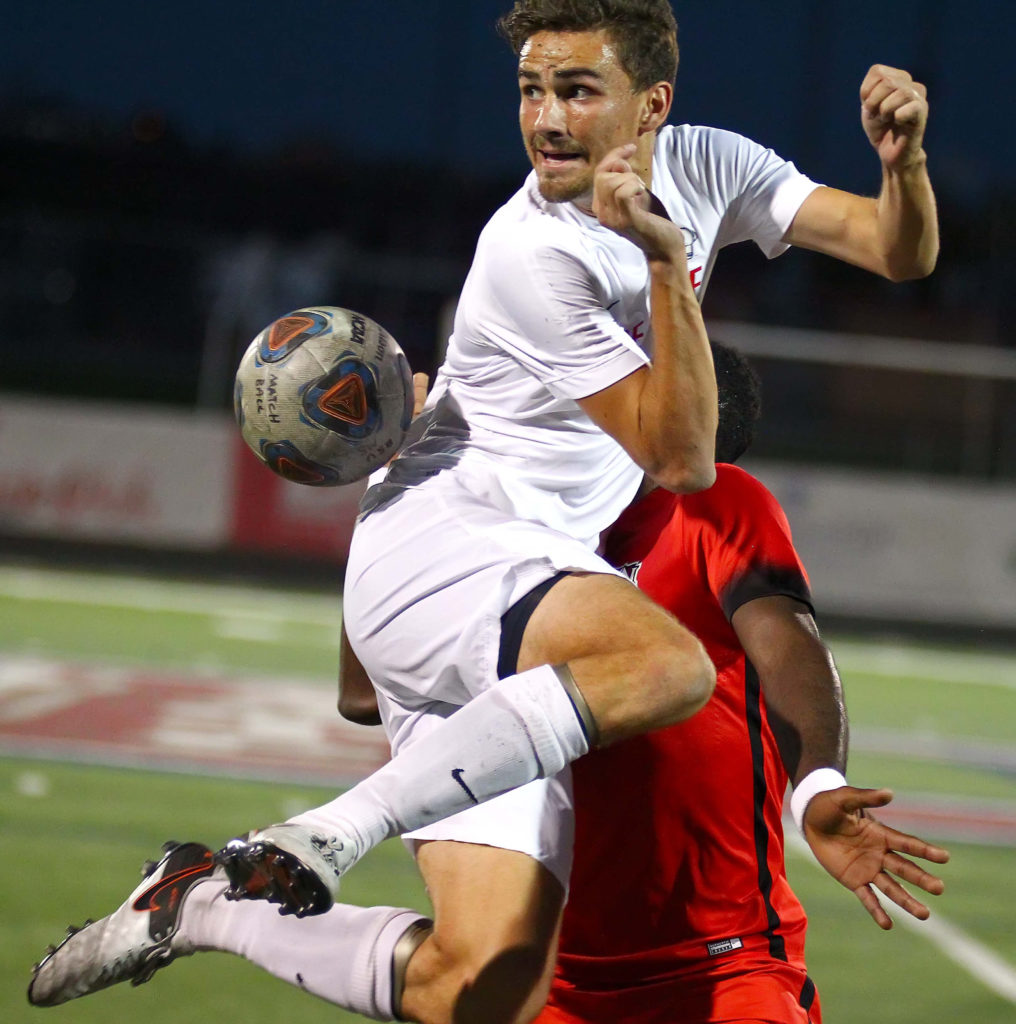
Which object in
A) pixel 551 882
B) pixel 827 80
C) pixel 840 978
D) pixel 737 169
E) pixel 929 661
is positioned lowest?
pixel 929 661

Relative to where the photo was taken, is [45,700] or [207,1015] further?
[45,700]

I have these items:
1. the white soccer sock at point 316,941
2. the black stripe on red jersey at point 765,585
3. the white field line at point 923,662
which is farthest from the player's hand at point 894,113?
the white field line at point 923,662

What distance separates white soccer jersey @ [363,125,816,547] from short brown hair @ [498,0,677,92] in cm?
24

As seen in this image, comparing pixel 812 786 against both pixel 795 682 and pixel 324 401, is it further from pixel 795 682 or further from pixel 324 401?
pixel 324 401

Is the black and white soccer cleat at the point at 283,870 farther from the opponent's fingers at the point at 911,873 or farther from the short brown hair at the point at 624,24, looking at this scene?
the short brown hair at the point at 624,24

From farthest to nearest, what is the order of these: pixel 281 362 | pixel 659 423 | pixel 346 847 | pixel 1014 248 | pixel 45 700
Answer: pixel 1014 248 → pixel 45 700 → pixel 281 362 → pixel 659 423 → pixel 346 847

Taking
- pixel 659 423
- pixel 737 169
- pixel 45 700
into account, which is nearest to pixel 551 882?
pixel 659 423

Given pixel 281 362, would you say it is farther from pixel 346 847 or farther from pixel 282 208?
pixel 282 208

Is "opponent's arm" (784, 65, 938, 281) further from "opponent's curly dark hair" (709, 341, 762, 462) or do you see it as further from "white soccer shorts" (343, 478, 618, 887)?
Answer: "white soccer shorts" (343, 478, 618, 887)

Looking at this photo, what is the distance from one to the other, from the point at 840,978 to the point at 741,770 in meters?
2.25

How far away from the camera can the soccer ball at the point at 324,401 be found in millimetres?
3611

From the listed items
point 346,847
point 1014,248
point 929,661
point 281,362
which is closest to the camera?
point 346,847

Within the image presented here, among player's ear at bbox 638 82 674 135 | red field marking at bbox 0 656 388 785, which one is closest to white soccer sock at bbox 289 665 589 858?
player's ear at bbox 638 82 674 135

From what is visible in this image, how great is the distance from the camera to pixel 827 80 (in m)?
24.9
